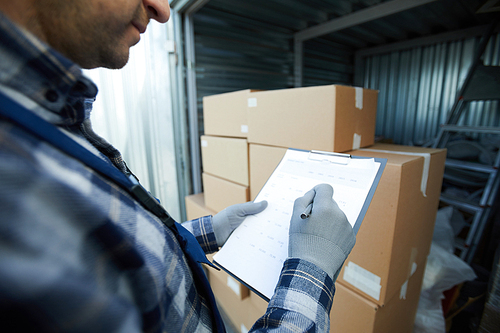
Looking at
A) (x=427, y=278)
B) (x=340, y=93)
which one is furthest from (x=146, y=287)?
(x=427, y=278)

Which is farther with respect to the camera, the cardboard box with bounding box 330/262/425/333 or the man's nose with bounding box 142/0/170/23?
the cardboard box with bounding box 330/262/425/333

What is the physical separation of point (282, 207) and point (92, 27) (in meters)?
0.67

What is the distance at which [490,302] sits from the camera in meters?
1.21

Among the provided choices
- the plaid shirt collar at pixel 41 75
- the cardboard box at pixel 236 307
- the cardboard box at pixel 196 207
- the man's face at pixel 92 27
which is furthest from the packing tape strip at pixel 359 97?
the cardboard box at pixel 236 307

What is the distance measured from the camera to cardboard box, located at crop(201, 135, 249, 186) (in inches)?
60.3

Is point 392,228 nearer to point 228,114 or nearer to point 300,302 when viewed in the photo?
point 300,302

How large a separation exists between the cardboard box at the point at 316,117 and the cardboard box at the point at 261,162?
0.13ft

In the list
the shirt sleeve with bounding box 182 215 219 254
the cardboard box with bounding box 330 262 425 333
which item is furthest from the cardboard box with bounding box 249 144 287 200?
the cardboard box with bounding box 330 262 425 333

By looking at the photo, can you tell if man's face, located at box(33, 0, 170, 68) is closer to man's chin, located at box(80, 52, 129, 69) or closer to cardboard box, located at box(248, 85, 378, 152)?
man's chin, located at box(80, 52, 129, 69)

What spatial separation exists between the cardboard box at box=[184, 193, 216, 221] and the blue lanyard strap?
1.40 metres

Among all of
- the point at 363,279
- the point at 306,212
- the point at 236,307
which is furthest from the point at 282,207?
the point at 236,307

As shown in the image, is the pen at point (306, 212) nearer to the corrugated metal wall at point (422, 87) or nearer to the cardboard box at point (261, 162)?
the cardboard box at point (261, 162)

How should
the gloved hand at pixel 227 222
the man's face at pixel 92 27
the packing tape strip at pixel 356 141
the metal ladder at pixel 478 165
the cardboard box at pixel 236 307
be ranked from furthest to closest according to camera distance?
1. the metal ladder at pixel 478 165
2. the cardboard box at pixel 236 307
3. the packing tape strip at pixel 356 141
4. the gloved hand at pixel 227 222
5. the man's face at pixel 92 27

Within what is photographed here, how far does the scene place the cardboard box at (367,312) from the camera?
3.36 feet
